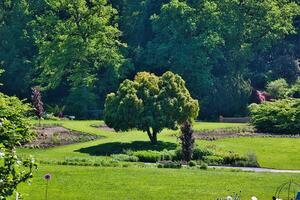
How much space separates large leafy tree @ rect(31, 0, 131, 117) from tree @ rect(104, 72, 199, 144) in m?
20.7

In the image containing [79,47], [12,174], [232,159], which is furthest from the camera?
[79,47]

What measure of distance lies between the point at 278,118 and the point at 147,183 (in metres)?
22.5

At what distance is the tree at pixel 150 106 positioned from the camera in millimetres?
37750

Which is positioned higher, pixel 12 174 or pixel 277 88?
pixel 277 88

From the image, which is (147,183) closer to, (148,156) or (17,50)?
(148,156)

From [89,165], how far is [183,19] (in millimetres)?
33952

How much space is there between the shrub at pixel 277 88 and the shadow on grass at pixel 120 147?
24.5 m

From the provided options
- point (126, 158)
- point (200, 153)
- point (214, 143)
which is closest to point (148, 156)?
point (126, 158)

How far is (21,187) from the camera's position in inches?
948

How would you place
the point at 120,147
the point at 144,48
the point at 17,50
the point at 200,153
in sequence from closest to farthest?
the point at 200,153
the point at 120,147
the point at 17,50
the point at 144,48

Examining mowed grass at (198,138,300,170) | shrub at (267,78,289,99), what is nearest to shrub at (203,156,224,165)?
mowed grass at (198,138,300,170)

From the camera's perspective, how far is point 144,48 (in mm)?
66438

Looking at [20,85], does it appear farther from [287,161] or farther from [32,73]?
[287,161]

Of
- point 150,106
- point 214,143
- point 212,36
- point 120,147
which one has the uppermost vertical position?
point 212,36
